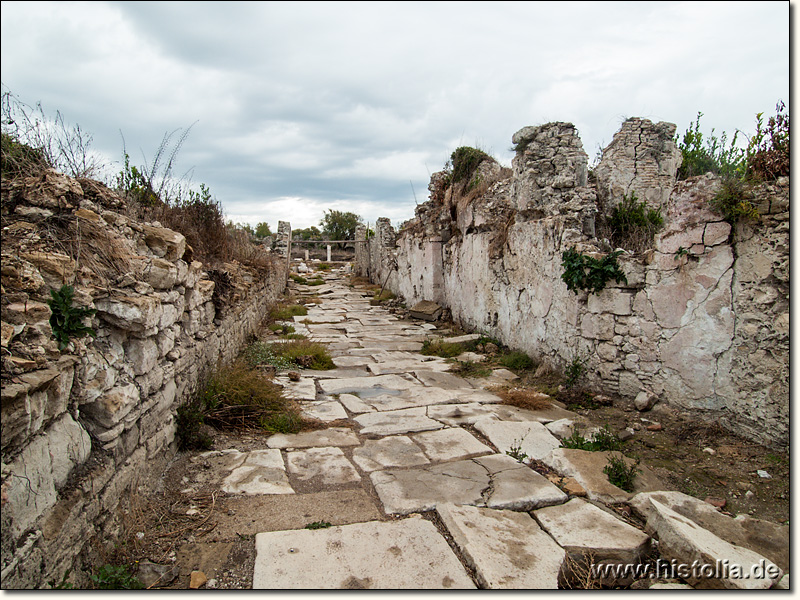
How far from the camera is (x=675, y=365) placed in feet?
14.9

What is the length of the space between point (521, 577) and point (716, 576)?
0.90 meters

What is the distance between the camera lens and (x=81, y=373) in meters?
2.35

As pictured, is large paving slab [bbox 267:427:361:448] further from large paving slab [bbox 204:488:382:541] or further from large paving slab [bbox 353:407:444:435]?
large paving slab [bbox 204:488:382:541]

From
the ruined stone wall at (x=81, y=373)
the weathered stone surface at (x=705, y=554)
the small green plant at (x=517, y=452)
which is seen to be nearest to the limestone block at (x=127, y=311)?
the ruined stone wall at (x=81, y=373)

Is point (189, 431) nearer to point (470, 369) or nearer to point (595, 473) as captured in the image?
point (595, 473)

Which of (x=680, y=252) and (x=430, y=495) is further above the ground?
(x=680, y=252)

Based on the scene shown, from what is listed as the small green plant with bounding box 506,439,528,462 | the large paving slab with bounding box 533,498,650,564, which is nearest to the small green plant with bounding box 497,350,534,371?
the small green plant with bounding box 506,439,528,462

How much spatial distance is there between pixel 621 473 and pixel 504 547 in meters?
1.31

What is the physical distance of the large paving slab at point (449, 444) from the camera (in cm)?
390

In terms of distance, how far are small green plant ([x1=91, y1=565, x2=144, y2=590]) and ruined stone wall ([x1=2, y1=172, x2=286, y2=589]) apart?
0.16m

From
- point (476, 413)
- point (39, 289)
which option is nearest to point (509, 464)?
point (476, 413)

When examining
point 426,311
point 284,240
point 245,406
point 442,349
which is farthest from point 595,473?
point 284,240

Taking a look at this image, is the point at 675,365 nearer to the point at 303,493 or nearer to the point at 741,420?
the point at 741,420

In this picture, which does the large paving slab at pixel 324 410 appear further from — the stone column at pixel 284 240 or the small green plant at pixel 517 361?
the stone column at pixel 284 240
